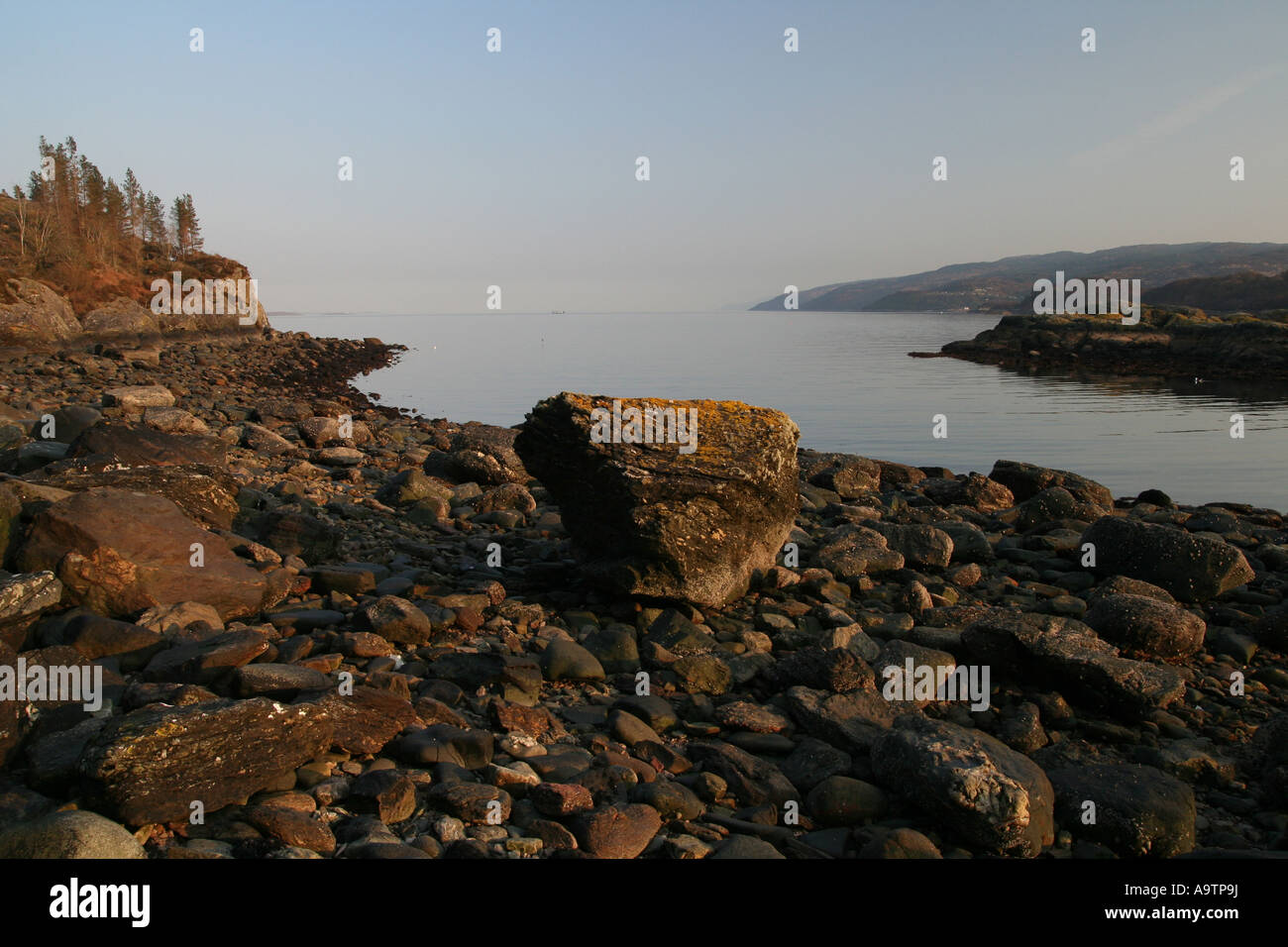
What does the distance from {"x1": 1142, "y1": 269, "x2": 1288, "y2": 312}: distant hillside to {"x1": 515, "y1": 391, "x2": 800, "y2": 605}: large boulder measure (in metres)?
137

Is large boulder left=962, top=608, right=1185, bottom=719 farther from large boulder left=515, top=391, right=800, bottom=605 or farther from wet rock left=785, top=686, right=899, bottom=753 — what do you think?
large boulder left=515, top=391, right=800, bottom=605

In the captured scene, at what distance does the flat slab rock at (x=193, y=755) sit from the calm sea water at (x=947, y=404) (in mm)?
18650

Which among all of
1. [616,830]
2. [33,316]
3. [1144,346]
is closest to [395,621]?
[616,830]

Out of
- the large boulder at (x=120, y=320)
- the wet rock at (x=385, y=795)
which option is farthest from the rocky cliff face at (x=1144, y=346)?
the large boulder at (x=120, y=320)

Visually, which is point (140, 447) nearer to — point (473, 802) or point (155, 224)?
point (473, 802)

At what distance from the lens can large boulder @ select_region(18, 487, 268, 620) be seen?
21.1 ft

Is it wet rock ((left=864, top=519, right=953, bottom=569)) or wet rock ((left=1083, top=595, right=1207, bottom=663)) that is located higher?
wet rock ((left=864, top=519, right=953, bottom=569))

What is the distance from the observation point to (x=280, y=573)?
24.5ft

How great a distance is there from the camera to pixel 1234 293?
132875 millimetres

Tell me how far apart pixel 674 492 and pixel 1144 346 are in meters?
65.7

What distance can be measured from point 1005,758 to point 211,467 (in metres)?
8.70

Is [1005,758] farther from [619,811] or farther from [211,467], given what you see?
[211,467]

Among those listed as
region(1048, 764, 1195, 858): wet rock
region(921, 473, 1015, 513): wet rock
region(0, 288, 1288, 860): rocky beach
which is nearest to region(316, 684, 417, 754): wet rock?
region(0, 288, 1288, 860): rocky beach
